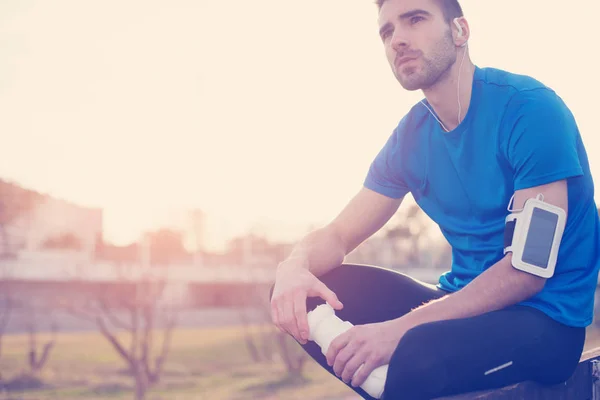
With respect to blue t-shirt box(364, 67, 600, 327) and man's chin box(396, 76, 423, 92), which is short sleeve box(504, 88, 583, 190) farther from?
man's chin box(396, 76, 423, 92)

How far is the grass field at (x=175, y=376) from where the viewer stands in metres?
9.69

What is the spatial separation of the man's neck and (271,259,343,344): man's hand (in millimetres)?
635

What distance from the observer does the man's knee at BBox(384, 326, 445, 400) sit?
1.53m

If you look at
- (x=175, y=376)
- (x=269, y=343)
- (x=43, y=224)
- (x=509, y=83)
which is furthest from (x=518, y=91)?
(x=43, y=224)

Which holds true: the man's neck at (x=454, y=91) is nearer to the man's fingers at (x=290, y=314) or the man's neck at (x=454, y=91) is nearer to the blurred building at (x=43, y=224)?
the man's fingers at (x=290, y=314)

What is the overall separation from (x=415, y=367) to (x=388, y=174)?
32.9 inches

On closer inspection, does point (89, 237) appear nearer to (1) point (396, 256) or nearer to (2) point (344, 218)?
(1) point (396, 256)

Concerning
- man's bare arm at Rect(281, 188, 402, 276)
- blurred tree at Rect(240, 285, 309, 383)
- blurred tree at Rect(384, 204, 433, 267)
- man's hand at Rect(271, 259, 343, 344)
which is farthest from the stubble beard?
blurred tree at Rect(384, 204, 433, 267)

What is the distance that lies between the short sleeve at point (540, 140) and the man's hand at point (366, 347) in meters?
0.48

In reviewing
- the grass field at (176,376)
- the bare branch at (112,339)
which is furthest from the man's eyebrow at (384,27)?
the bare branch at (112,339)

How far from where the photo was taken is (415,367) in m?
1.52

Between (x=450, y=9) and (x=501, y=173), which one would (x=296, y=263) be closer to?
(x=501, y=173)

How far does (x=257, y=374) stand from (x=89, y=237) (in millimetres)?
8246

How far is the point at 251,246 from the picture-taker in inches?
575
